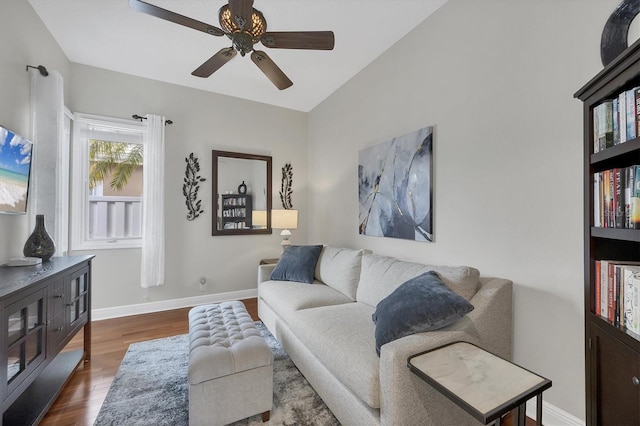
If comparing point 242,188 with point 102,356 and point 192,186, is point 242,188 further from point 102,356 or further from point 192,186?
point 102,356

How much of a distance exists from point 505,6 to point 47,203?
385 centimetres

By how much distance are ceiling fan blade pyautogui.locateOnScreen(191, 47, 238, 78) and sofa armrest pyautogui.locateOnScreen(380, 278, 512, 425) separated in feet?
7.12

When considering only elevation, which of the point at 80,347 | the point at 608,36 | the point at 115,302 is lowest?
the point at 80,347

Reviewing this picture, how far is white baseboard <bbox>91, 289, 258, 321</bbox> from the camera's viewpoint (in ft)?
10.7

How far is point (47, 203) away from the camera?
2436 millimetres

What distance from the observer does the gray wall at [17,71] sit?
196 cm

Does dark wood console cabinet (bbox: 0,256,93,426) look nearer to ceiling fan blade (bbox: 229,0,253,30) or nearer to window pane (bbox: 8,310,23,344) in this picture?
window pane (bbox: 8,310,23,344)

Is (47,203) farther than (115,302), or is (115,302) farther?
(115,302)

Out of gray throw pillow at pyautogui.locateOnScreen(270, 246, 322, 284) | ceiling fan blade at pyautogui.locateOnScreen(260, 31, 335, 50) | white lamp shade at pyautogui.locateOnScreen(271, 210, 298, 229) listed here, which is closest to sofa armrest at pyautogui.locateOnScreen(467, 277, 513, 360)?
gray throw pillow at pyautogui.locateOnScreen(270, 246, 322, 284)

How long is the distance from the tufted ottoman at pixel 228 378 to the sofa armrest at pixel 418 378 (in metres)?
0.72

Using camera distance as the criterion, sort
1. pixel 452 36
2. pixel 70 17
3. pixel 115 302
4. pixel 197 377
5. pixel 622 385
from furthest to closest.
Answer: pixel 115 302
pixel 70 17
pixel 452 36
pixel 197 377
pixel 622 385

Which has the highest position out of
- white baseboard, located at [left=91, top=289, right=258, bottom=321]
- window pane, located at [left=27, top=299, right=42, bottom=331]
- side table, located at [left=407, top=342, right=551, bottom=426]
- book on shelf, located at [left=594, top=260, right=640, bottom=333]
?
book on shelf, located at [left=594, top=260, right=640, bottom=333]

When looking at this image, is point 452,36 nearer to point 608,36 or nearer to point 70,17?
point 608,36

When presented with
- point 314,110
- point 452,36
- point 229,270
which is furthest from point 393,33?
point 229,270
